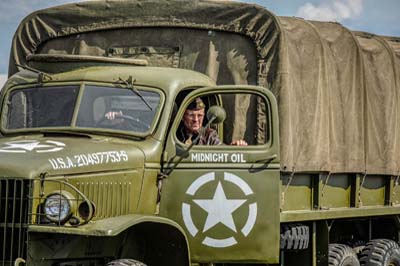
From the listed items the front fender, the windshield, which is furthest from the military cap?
the front fender

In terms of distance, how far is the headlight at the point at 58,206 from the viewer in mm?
6551

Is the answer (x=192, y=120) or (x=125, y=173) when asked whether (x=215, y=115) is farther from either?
(x=125, y=173)

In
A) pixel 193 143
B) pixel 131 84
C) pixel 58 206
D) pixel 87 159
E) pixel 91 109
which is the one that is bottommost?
pixel 58 206

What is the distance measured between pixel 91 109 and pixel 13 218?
1.34 meters

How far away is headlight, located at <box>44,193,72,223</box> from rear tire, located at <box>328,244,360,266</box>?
3528mm

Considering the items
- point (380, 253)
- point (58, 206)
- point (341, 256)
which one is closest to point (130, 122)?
point (58, 206)

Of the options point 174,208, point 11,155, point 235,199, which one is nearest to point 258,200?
point 235,199

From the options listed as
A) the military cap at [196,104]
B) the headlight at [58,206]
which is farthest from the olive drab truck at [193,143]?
the military cap at [196,104]

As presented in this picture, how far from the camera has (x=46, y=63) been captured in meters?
8.15

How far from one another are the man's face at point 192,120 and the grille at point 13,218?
1.74 m

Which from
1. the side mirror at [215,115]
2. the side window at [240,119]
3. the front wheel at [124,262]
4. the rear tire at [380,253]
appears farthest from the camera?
the rear tire at [380,253]

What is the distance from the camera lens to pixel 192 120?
7.82m

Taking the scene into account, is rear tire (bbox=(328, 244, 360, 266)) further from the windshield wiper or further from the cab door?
the windshield wiper

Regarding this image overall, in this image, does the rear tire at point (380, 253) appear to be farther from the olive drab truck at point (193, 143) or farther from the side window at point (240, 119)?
the side window at point (240, 119)
